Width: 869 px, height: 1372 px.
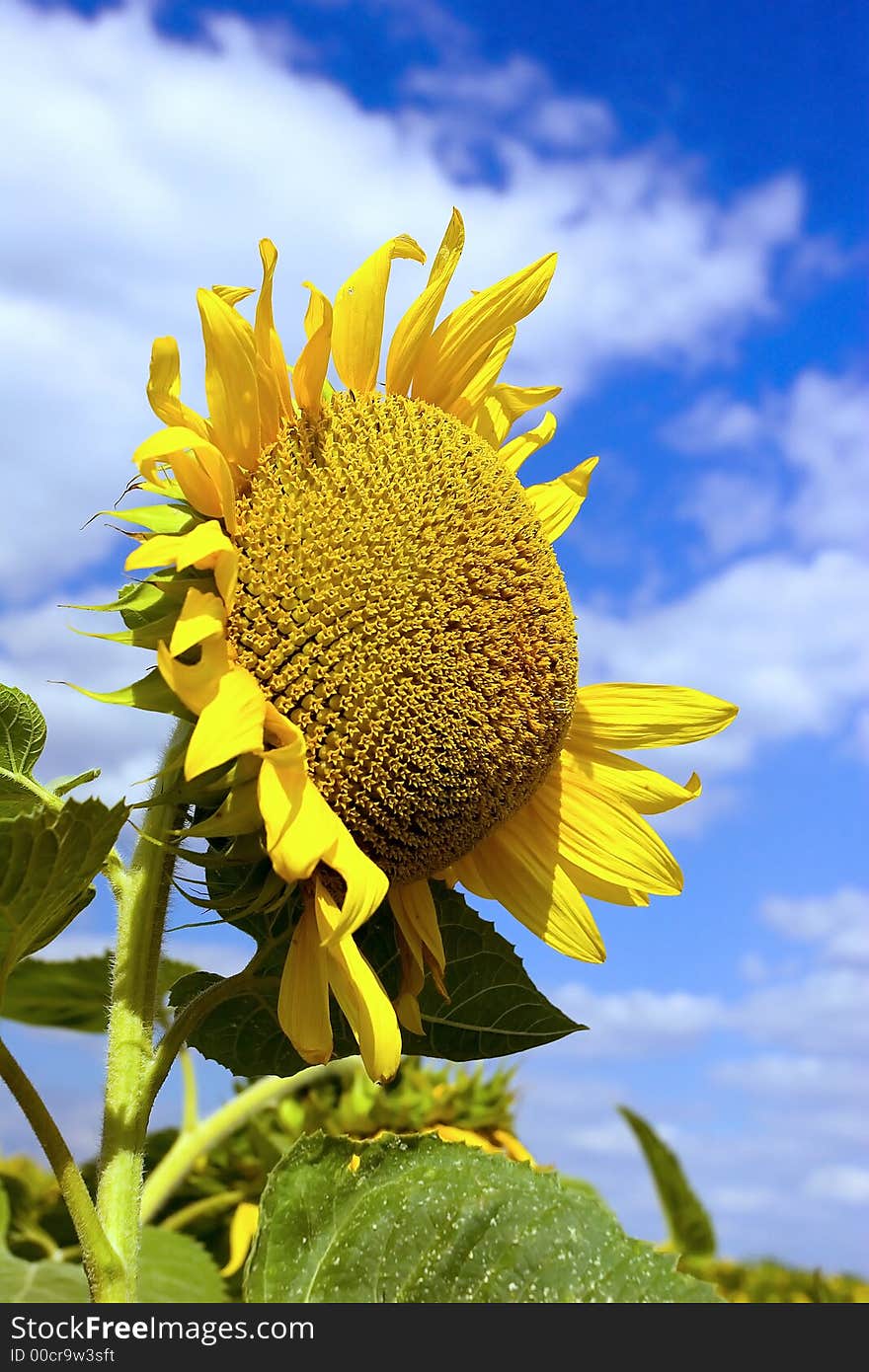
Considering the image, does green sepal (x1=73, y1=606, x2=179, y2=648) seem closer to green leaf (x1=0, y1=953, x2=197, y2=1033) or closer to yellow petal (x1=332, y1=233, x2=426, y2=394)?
yellow petal (x1=332, y1=233, x2=426, y2=394)

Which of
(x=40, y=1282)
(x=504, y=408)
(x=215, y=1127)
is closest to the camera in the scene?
(x=504, y=408)

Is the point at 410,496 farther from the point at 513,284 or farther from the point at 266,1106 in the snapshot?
the point at 266,1106

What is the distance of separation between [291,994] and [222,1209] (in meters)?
1.84

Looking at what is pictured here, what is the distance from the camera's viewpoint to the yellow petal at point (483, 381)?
192cm

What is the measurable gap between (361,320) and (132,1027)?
3.15 feet

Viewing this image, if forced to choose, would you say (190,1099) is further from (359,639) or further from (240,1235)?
(359,639)

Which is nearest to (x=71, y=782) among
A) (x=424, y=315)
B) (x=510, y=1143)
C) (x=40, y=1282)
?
(x=424, y=315)

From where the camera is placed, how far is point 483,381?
1.92 m

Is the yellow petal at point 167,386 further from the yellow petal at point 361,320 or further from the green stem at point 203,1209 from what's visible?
the green stem at point 203,1209

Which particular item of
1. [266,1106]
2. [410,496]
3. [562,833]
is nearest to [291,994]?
[562,833]

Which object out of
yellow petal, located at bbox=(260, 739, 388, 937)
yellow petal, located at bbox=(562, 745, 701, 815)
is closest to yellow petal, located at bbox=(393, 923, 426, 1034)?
yellow petal, located at bbox=(260, 739, 388, 937)

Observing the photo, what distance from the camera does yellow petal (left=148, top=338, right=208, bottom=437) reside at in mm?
1503

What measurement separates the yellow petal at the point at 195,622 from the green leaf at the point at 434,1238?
26.4 inches

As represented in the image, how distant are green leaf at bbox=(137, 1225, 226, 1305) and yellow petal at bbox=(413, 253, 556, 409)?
5.70 feet
